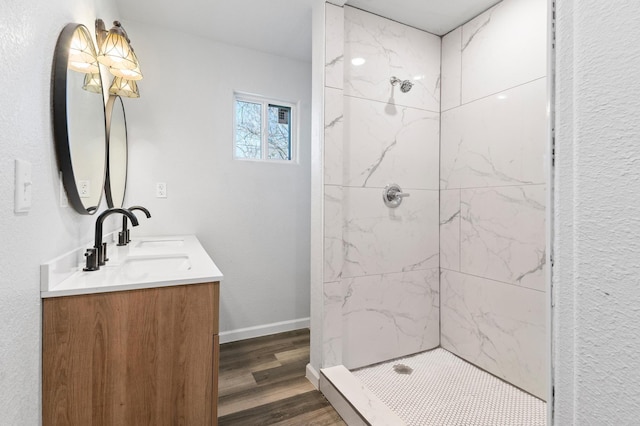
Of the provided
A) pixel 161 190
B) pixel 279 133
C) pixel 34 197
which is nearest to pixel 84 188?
pixel 34 197

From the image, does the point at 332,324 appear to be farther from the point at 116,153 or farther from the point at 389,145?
the point at 116,153

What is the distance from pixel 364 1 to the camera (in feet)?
6.31

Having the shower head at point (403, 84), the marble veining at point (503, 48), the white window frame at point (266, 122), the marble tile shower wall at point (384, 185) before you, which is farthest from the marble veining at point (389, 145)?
the white window frame at point (266, 122)

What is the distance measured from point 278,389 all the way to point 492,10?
2.75 metres

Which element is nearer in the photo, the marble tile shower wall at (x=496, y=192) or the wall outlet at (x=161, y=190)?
the marble tile shower wall at (x=496, y=192)

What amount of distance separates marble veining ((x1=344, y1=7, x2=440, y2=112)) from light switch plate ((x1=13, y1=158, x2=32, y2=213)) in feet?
5.44

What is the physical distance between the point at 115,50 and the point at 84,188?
2.28ft

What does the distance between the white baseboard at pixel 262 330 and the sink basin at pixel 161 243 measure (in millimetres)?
915

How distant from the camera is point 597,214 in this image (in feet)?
1.51

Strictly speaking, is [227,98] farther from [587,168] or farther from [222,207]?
[587,168]

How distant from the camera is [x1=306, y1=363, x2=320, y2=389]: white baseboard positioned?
188 centimetres

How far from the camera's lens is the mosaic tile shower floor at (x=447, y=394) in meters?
1.56

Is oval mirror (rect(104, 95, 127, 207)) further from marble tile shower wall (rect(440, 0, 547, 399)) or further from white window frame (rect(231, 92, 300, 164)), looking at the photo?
marble tile shower wall (rect(440, 0, 547, 399))

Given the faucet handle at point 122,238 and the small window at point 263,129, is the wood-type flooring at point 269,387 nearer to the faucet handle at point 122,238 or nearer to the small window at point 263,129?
the faucet handle at point 122,238
